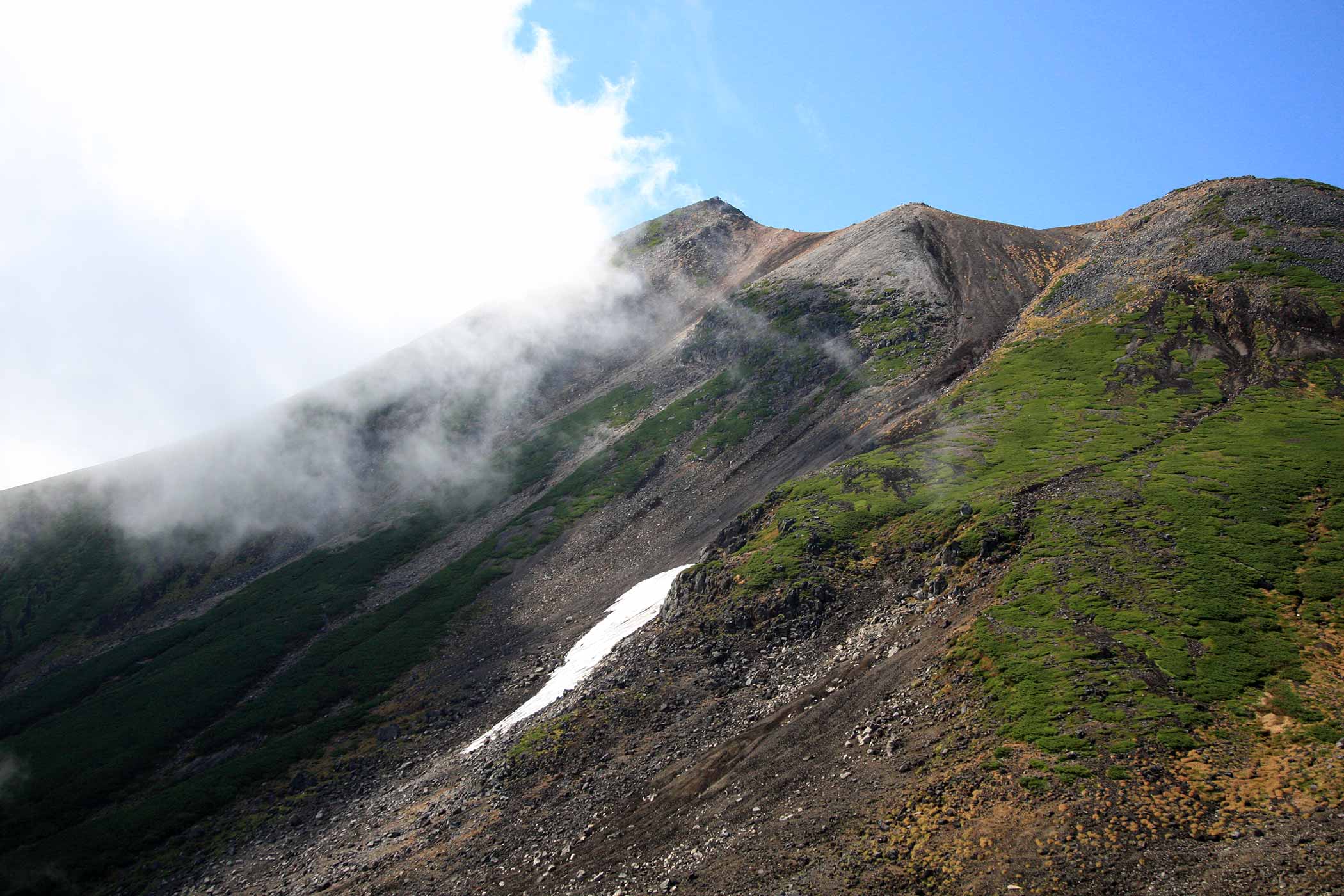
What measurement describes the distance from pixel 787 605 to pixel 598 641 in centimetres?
1867

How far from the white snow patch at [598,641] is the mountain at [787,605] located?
1.79 meters

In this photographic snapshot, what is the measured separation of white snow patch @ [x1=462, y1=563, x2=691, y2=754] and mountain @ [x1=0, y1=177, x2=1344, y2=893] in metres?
1.79

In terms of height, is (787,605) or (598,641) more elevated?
(787,605)

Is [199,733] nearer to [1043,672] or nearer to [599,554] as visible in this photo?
[599,554]

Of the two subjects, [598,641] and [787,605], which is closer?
[787,605]

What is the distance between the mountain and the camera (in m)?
30.0

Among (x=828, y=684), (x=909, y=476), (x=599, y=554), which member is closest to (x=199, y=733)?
(x=599, y=554)

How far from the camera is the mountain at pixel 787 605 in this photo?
98.3ft

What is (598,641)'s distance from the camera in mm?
61594

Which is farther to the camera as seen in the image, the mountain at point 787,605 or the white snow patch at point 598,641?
the white snow patch at point 598,641

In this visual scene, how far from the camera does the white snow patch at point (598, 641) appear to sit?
2154 inches

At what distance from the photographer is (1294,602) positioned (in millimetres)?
37000

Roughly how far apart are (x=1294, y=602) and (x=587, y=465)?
3285 inches

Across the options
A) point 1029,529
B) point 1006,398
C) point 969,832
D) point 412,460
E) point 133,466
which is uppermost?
point 133,466
